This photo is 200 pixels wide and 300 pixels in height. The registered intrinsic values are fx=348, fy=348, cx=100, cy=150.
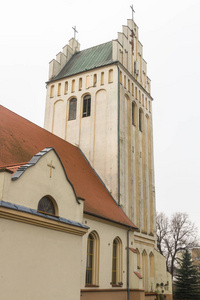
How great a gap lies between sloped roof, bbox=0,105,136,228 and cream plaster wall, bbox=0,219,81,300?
3.51 metres

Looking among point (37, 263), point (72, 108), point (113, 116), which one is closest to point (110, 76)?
point (113, 116)

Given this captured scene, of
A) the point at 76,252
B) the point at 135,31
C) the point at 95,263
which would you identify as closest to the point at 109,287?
the point at 95,263

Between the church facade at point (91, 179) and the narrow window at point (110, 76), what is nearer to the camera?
the church facade at point (91, 179)

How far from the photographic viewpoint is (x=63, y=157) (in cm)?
1792

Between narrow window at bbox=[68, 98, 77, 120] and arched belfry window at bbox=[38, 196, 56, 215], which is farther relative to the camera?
narrow window at bbox=[68, 98, 77, 120]

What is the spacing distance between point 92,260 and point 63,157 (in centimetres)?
543

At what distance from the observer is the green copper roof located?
24.2 meters

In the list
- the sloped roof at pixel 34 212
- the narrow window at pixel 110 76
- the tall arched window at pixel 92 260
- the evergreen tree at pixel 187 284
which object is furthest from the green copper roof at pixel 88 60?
the evergreen tree at pixel 187 284

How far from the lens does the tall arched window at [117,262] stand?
16.5 metres

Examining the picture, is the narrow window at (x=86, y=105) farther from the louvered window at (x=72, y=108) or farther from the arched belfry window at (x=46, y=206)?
the arched belfry window at (x=46, y=206)

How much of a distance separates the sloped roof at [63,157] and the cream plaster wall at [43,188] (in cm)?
248

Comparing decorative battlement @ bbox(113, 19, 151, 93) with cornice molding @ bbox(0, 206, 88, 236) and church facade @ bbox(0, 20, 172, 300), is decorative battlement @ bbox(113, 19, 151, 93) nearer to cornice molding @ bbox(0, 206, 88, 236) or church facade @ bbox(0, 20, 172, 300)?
church facade @ bbox(0, 20, 172, 300)

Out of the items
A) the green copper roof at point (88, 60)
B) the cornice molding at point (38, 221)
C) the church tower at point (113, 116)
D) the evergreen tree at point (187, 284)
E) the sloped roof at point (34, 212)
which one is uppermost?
the green copper roof at point (88, 60)

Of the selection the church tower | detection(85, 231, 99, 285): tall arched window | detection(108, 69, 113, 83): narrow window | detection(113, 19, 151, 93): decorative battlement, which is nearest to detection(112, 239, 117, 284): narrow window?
detection(85, 231, 99, 285): tall arched window
